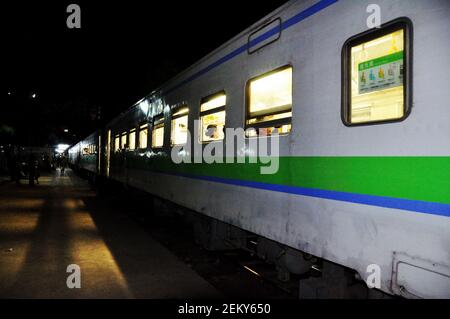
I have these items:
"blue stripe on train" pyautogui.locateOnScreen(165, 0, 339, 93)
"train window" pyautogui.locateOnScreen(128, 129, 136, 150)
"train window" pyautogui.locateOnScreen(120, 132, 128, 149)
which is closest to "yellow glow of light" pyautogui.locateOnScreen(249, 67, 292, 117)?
"blue stripe on train" pyautogui.locateOnScreen(165, 0, 339, 93)

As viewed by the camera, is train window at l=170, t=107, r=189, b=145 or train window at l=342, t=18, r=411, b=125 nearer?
train window at l=342, t=18, r=411, b=125

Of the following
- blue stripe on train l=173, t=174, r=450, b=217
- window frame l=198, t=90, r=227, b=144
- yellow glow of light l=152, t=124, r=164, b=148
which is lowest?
blue stripe on train l=173, t=174, r=450, b=217

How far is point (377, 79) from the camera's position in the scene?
130 inches

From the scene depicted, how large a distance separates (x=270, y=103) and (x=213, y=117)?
5.26ft

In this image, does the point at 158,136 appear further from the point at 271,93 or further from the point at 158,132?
the point at 271,93

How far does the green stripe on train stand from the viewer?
276 cm

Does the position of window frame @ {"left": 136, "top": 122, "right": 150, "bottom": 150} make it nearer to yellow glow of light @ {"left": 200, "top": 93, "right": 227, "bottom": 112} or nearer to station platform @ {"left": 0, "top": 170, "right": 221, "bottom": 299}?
station platform @ {"left": 0, "top": 170, "right": 221, "bottom": 299}

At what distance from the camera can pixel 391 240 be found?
3.03 meters

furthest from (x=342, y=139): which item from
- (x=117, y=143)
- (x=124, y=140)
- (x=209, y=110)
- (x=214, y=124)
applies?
(x=117, y=143)

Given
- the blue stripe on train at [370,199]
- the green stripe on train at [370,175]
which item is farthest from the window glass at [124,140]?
the blue stripe on train at [370,199]

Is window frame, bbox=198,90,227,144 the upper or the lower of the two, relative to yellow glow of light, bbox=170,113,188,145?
upper

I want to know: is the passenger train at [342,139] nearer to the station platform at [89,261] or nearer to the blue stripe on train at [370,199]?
the blue stripe on train at [370,199]

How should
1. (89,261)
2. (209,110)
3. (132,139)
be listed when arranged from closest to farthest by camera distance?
(209,110) < (89,261) < (132,139)

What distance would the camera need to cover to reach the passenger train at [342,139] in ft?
9.23
